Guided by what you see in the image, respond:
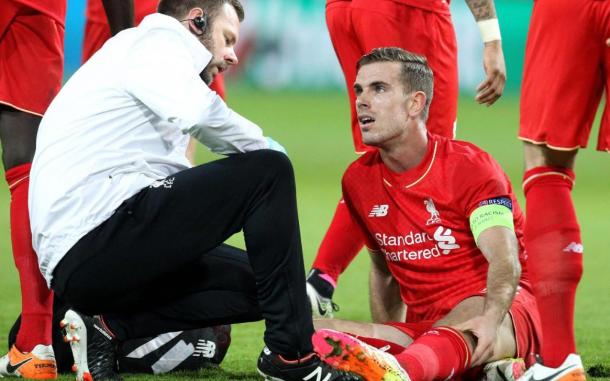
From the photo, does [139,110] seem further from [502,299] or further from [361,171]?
[502,299]

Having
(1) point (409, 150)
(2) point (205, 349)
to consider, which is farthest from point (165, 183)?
(1) point (409, 150)

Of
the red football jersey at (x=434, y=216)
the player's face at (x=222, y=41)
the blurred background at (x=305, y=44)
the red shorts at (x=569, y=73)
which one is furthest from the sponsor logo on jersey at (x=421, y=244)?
the blurred background at (x=305, y=44)

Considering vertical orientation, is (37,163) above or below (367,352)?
above

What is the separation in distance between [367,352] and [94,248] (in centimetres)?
90

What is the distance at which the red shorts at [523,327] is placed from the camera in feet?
13.1

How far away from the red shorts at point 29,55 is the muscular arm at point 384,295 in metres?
1.35

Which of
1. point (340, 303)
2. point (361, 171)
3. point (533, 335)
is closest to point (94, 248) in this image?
point (361, 171)

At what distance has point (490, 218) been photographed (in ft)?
12.9

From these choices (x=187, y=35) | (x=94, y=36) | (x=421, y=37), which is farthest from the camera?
(x=94, y=36)

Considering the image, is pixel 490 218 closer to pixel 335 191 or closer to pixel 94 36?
pixel 94 36

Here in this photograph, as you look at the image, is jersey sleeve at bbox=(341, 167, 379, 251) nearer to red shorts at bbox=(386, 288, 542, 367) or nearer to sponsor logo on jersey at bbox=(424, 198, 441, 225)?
sponsor logo on jersey at bbox=(424, 198, 441, 225)

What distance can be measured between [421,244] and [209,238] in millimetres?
858

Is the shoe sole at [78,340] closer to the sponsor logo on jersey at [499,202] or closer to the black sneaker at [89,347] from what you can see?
the black sneaker at [89,347]

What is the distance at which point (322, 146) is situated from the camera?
43.2ft
